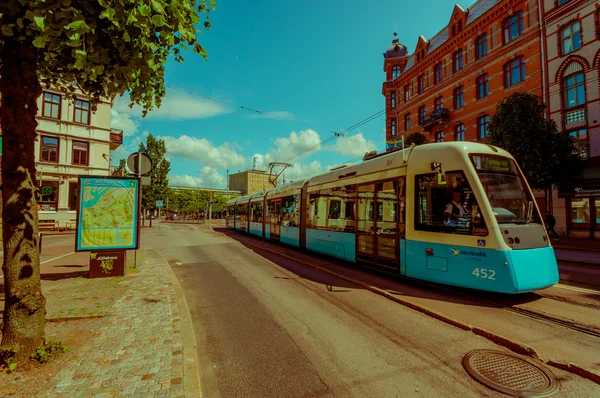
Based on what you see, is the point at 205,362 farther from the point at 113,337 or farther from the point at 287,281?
the point at 287,281

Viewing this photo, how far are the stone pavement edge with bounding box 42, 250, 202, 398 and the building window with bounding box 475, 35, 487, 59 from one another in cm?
2963

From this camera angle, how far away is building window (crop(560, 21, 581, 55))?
752 inches

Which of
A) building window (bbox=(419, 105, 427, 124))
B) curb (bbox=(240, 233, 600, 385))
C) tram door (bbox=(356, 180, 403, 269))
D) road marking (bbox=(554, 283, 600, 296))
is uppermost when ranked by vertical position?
building window (bbox=(419, 105, 427, 124))

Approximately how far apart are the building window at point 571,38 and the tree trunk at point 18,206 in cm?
2687

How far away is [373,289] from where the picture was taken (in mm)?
6781

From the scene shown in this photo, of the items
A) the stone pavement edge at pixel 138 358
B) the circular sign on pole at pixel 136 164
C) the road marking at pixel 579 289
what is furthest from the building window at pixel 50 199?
the road marking at pixel 579 289

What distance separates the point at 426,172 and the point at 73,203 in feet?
102

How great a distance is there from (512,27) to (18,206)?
1196 inches

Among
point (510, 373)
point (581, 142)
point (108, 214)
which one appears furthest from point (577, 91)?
point (108, 214)

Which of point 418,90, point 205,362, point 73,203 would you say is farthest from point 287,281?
point 418,90

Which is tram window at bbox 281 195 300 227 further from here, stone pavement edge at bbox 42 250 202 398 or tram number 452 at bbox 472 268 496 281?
tram number 452 at bbox 472 268 496 281

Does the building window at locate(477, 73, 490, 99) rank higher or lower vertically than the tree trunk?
higher

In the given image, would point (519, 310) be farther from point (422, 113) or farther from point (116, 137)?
point (116, 137)

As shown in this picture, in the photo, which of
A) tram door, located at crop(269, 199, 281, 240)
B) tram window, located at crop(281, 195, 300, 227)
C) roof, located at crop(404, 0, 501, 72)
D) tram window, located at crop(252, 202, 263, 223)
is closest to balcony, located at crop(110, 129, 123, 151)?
tram window, located at crop(252, 202, 263, 223)
